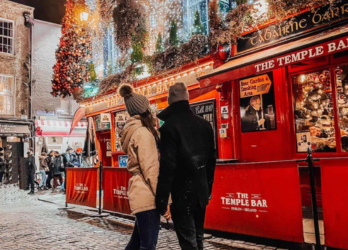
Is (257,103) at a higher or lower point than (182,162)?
higher

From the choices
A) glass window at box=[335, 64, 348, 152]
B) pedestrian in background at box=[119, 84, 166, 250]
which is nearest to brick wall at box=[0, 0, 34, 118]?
glass window at box=[335, 64, 348, 152]

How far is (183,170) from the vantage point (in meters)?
3.19

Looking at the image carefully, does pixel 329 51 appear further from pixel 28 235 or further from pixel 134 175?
pixel 28 235

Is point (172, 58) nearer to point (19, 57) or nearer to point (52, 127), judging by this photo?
point (52, 127)

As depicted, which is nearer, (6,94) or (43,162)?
(43,162)

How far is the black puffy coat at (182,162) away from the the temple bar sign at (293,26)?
5680 millimetres

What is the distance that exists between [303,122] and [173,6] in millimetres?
6852

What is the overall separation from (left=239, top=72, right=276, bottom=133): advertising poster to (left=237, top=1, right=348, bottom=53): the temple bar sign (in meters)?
0.92

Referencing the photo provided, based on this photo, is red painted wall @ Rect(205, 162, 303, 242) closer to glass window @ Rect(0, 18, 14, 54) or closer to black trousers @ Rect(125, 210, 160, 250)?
black trousers @ Rect(125, 210, 160, 250)

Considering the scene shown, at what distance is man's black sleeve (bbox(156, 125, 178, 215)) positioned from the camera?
2957 mm

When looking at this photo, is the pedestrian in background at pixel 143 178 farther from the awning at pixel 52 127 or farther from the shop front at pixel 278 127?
the awning at pixel 52 127

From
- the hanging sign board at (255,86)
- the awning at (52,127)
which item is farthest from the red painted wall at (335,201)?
the awning at (52,127)

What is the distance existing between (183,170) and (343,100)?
5656 mm

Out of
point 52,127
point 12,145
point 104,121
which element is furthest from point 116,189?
point 52,127
